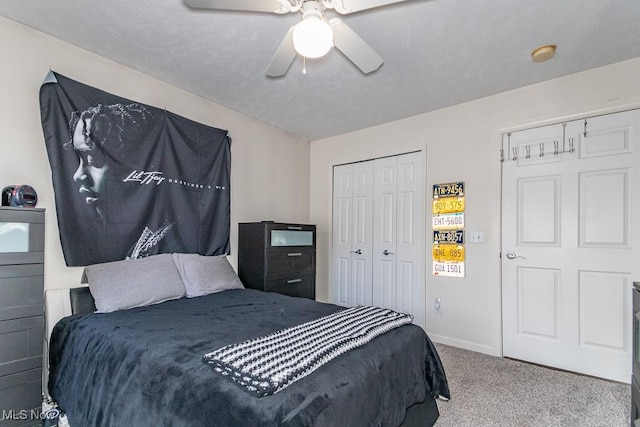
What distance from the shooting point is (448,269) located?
11.1ft

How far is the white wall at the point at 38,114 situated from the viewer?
209cm

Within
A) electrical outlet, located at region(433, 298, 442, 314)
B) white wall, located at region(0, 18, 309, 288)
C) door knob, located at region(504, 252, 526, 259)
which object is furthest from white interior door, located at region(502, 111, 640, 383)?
white wall, located at region(0, 18, 309, 288)

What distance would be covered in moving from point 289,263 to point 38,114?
8.24 feet

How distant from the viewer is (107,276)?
223 centimetres

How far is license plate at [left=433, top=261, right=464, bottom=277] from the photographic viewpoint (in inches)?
130

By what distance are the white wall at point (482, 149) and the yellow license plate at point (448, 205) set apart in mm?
72

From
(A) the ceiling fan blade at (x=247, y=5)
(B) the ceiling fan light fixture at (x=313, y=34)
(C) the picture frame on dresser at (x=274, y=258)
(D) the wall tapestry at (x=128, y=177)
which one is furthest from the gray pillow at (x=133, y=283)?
(B) the ceiling fan light fixture at (x=313, y=34)

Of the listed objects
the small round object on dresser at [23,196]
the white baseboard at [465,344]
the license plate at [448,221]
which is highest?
the small round object on dresser at [23,196]

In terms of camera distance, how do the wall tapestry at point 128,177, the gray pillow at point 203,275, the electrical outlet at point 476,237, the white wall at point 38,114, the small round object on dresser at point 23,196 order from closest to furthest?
the small round object on dresser at point 23,196 → the white wall at point 38,114 → the wall tapestry at point 128,177 → the gray pillow at point 203,275 → the electrical outlet at point 476,237

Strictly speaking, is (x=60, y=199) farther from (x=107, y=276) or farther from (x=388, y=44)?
(x=388, y=44)

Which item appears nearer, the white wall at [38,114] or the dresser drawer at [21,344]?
the dresser drawer at [21,344]

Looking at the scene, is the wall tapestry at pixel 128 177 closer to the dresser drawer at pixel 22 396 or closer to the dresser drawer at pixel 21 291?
the dresser drawer at pixel 21 291

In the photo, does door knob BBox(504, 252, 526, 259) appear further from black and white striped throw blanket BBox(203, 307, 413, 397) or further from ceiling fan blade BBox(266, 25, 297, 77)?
ceiling fan blade BBox(266, 25, 297, 77)

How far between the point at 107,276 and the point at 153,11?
183cm
